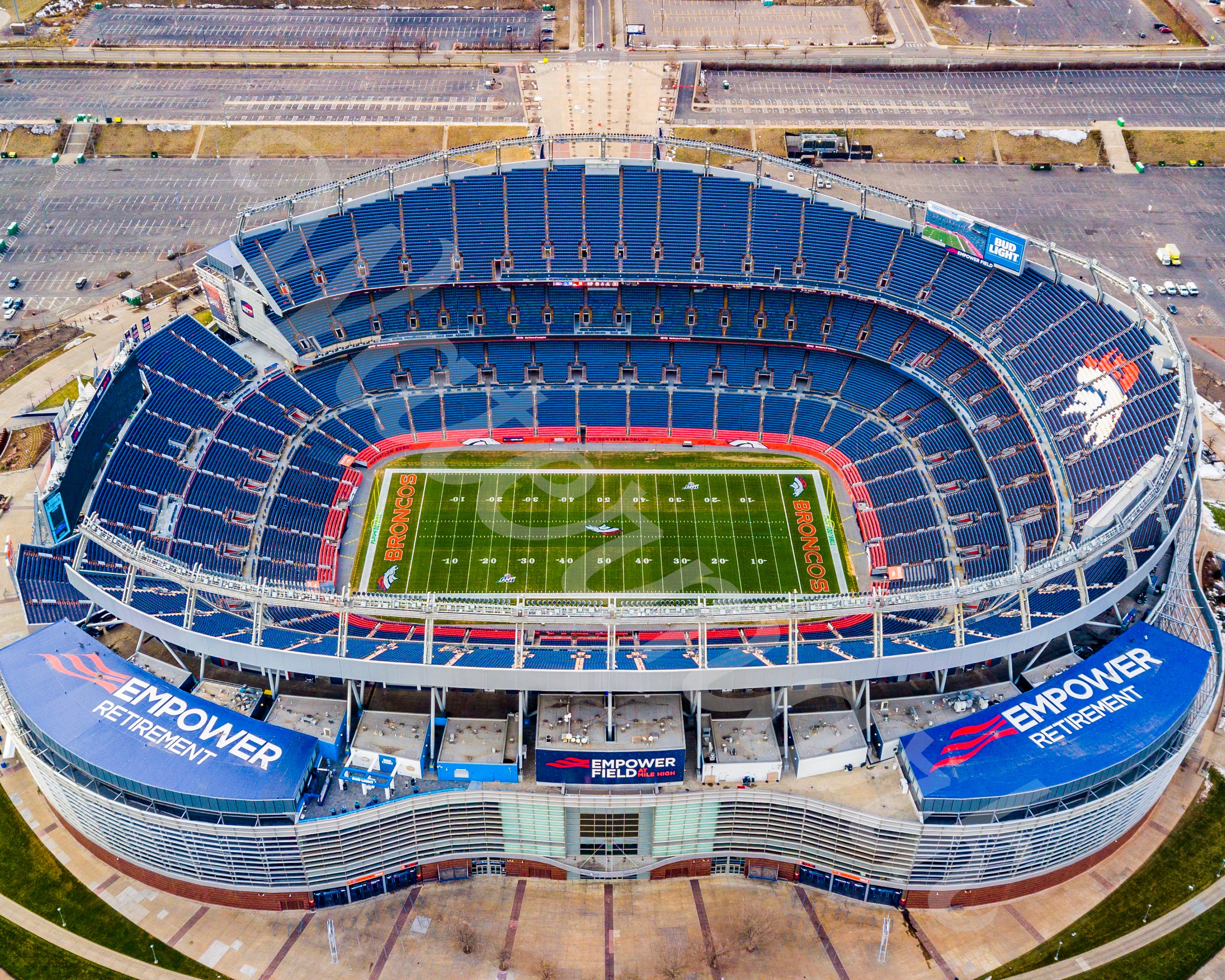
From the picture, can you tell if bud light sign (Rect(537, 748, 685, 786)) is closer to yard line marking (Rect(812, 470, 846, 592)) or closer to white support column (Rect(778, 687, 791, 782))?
white support column (Rect(778, 687, 791, 782))

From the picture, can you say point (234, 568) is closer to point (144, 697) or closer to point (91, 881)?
point (144, 697)

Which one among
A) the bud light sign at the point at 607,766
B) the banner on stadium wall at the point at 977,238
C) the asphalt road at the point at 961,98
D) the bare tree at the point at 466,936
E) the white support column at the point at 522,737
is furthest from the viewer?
the asphalt road at the point at 961,98

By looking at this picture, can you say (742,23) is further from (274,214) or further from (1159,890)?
(1159,890)

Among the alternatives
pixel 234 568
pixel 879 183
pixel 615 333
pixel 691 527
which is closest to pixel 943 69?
pixel 879 183

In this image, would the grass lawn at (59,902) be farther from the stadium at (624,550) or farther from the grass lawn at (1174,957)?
the grass lawn at (1174,957)

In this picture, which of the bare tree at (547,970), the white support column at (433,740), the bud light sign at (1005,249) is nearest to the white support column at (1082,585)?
the bud light sign at (1005,249)
